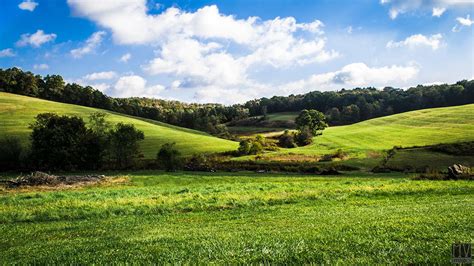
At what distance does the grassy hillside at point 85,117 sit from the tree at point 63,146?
1726cm

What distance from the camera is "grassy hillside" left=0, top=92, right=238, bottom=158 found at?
102875mm

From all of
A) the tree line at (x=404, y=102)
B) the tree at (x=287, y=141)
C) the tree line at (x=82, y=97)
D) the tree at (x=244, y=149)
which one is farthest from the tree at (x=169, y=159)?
the tree line at (x=404, y=102)

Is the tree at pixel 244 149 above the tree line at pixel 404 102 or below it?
below

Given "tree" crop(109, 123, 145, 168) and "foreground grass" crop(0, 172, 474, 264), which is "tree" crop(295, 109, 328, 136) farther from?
"foreground grass" crop(0, 172, 474, 264)

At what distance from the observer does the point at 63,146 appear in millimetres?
74312

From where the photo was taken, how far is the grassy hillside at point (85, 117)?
103 metres

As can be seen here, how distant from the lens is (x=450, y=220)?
45.2 feet

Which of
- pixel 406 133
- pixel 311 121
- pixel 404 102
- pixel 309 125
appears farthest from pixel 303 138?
pixel 404 102

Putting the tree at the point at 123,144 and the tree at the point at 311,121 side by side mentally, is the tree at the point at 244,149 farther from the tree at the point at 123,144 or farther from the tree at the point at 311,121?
the tree at the point at 311,121

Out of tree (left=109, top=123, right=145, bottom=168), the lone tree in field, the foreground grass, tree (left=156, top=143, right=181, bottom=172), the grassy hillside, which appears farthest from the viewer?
the lone tree in field

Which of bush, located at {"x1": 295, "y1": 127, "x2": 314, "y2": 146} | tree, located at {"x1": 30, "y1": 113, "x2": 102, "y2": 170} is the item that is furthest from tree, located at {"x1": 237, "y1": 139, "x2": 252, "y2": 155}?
tree, located at {"x1": 30, "y1": 113, "x2": 102, "y2": 170}

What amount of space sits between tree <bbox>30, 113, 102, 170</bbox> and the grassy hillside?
56.6ft

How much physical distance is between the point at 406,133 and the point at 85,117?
108 m

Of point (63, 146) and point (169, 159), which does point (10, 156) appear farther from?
point (169, 159)
